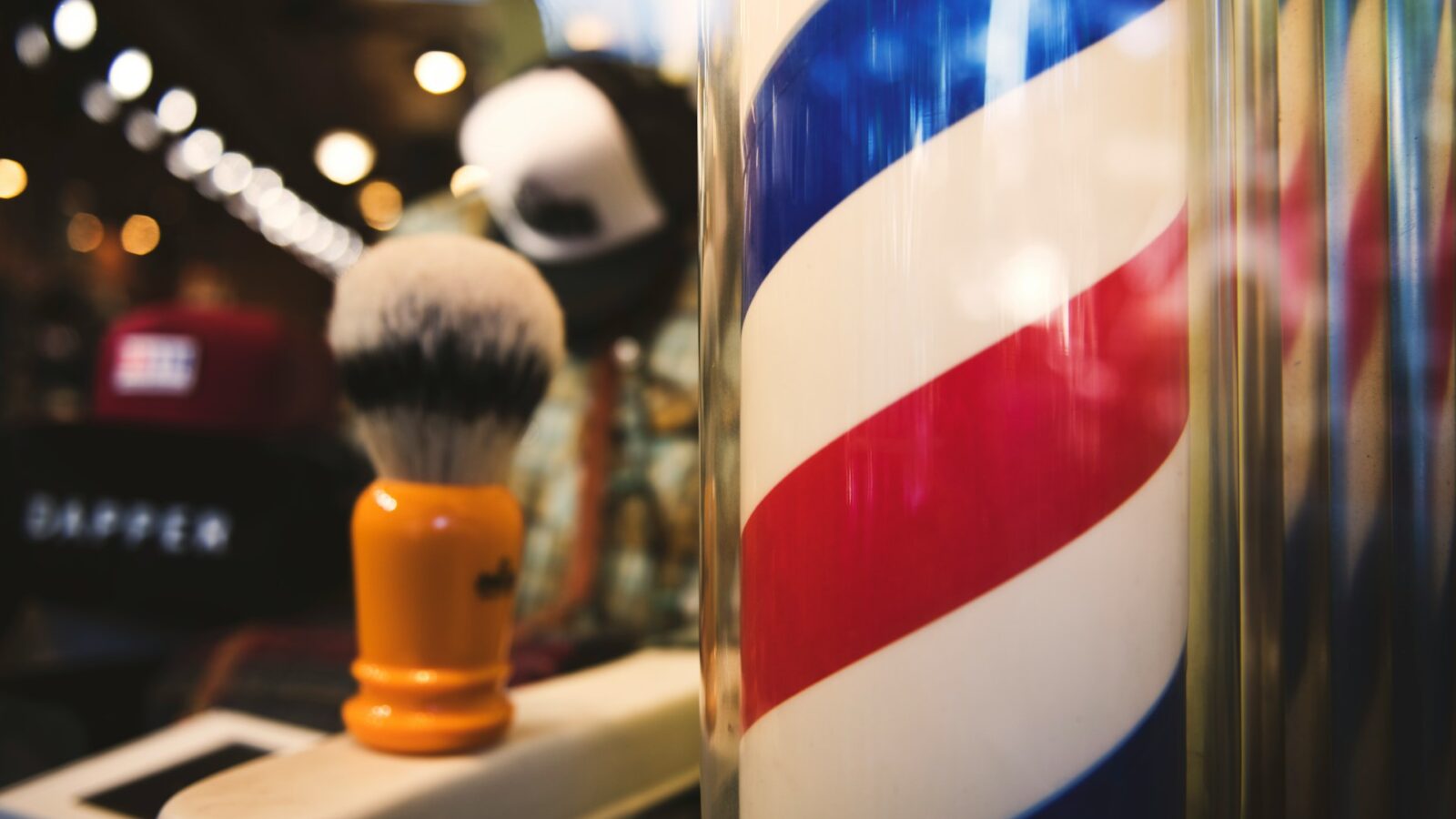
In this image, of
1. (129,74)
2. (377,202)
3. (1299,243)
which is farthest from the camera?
(377,202)

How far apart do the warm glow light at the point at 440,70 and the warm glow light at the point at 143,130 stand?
1567 mm

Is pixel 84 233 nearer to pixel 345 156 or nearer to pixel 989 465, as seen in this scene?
pixel 345 156

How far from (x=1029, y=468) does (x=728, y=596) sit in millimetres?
145

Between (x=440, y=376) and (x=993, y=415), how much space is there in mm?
319

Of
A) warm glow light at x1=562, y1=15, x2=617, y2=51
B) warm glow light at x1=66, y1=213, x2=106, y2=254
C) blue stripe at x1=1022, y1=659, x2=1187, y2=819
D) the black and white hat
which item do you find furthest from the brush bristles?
warm glow light at x1=66, y1=213, x2=106, y2=254

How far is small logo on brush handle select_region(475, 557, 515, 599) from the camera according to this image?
1.72 feet

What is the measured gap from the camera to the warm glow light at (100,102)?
8.41ft

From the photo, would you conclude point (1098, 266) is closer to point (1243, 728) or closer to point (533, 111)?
point (1243, 728)

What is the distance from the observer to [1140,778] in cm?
31

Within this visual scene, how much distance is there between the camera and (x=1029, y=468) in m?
0.31

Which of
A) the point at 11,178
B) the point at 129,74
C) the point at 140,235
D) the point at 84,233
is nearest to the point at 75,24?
the point at 129,74

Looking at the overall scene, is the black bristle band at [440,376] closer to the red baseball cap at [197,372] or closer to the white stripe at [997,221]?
the white stripe at [997,221]

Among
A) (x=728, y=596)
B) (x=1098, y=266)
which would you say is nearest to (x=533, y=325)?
(x=728, y=596)

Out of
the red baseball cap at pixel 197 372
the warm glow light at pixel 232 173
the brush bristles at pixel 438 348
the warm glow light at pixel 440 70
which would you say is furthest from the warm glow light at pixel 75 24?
the brush bristles at pixel 438 348
